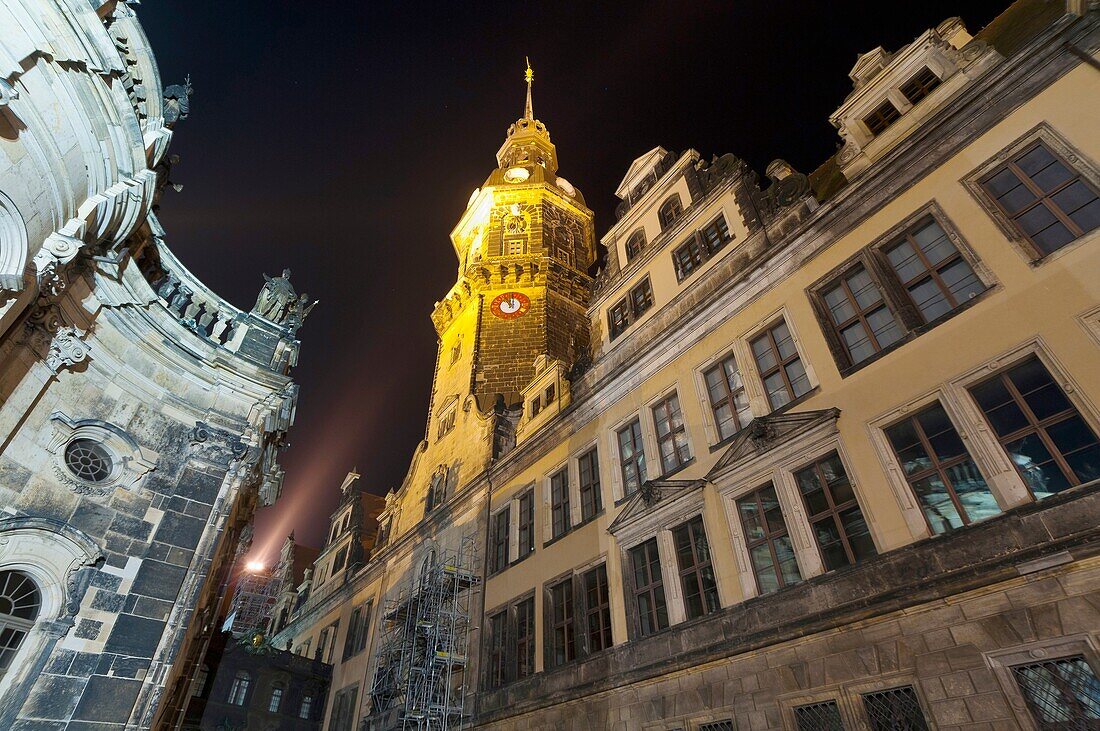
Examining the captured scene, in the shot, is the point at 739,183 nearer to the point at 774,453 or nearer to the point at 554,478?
the point at 774,453

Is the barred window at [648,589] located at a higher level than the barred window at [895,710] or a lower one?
higher

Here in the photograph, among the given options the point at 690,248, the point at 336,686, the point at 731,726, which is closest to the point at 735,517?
the point at 731,726

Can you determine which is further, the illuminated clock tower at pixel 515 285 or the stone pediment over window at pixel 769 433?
the illuminated clock tower at pixel 515 285

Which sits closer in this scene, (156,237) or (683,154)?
(156,237)

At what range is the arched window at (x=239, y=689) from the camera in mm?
28459

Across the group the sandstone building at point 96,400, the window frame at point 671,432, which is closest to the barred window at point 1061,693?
the window frame at point 671,432

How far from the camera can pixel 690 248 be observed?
17766 millimetres

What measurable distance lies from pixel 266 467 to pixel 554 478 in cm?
924

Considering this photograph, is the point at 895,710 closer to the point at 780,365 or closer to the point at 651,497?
the point at 651,497

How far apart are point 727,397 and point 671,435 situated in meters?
1.98

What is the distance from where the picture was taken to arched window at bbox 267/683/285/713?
28734mm

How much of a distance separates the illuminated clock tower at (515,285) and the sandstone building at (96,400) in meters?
15.4

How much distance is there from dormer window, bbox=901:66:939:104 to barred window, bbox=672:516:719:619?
37.5 ft

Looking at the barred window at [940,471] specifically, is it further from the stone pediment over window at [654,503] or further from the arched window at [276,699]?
the arched window at [276,699]
